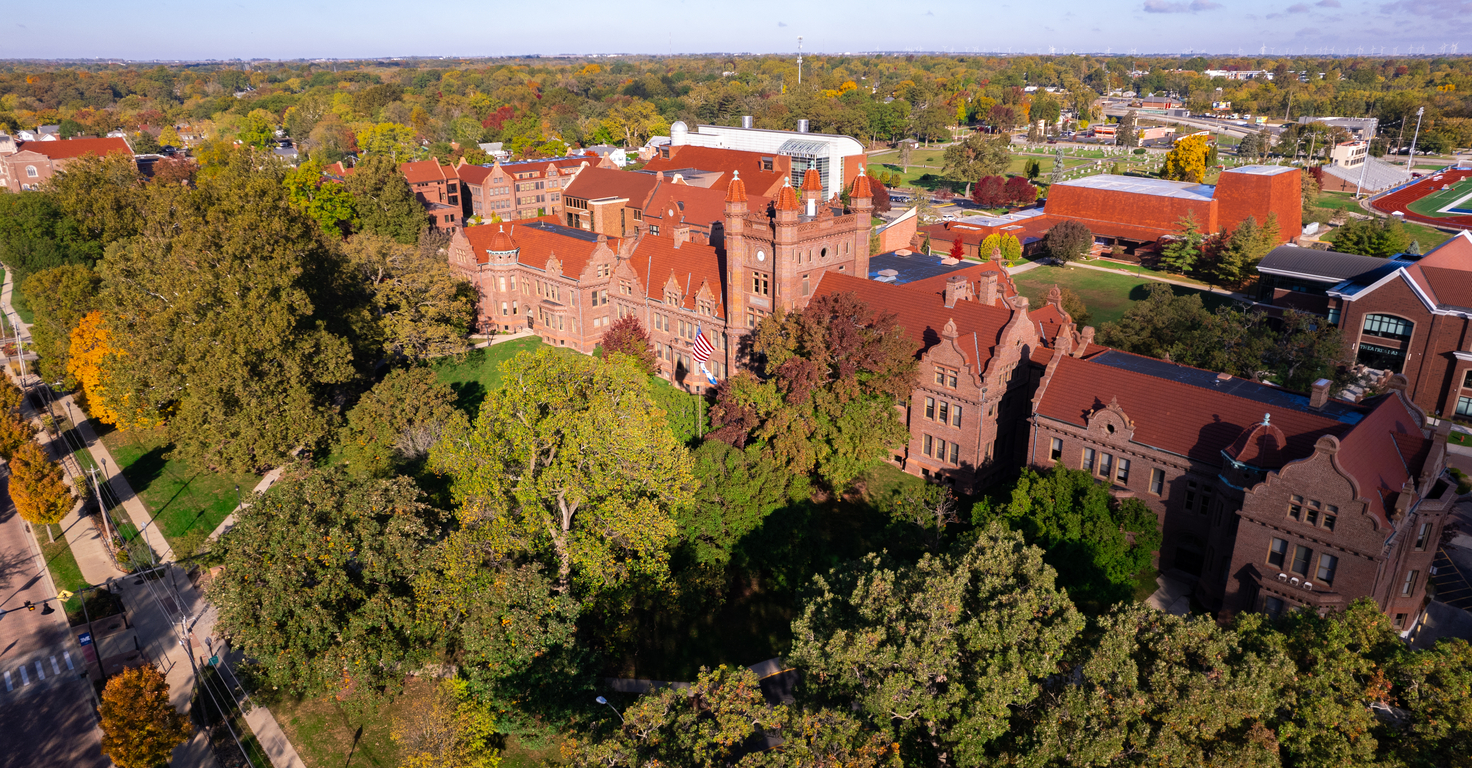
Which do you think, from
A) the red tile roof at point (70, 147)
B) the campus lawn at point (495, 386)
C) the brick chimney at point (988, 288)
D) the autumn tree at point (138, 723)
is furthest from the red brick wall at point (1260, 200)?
the red tile roof at point (70, 147)

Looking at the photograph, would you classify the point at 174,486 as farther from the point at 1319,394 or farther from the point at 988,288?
the point at 1319,394

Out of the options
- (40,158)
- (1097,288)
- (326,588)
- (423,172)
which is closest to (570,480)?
(326,588)

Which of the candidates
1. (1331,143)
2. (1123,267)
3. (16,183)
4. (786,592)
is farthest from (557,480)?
(1331,143)

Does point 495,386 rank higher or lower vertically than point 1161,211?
lower

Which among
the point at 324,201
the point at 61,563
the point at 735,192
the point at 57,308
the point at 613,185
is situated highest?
the point at 735,192

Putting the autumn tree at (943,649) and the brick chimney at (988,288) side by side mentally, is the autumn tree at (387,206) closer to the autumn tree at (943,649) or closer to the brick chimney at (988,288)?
the brick chimney at (988,288)

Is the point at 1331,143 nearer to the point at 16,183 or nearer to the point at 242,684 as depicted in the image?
the point at 242,684

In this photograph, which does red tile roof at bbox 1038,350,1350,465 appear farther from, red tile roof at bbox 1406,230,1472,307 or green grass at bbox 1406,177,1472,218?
green grass at bbox 1406,177,1472,218
